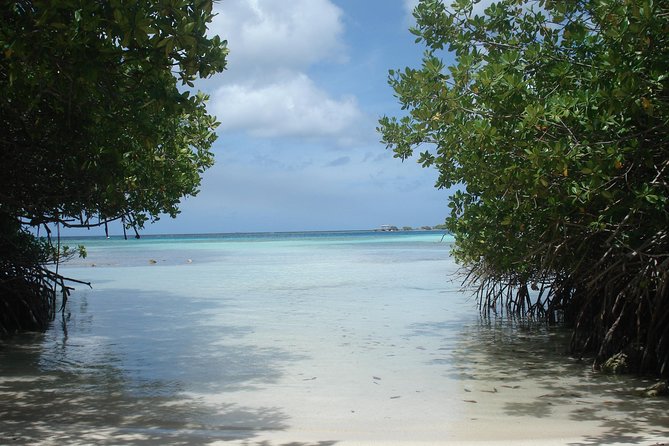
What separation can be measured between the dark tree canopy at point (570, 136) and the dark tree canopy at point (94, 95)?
1.57 m

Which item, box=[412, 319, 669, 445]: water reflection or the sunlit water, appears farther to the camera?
box=[412, 319, 669, 445]: water reflection

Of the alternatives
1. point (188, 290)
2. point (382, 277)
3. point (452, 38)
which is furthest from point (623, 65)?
point (382, 277)

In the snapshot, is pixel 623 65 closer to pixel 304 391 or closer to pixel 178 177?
pixel 304 391

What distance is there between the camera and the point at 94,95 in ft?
11.5

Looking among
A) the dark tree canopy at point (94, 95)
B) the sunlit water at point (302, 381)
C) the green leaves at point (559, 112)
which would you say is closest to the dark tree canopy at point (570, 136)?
the green leaves at point (559, 112)

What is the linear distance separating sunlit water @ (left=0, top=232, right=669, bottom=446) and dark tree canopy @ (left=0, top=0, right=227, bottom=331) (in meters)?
1.30

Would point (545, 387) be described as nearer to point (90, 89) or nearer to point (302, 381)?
point (302, 381)

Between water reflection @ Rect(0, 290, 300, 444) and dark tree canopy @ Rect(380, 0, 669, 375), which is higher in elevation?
dark tree canopy @ Rect(380, 0, 669, 375)

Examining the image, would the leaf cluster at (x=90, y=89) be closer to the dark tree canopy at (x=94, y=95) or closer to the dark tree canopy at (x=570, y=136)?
the dark tree canopy at (x=94, y=95)

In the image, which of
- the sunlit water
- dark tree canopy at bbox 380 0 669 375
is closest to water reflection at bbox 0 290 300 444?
the sunlit water

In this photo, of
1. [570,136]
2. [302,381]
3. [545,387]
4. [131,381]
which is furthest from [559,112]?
[131,381]

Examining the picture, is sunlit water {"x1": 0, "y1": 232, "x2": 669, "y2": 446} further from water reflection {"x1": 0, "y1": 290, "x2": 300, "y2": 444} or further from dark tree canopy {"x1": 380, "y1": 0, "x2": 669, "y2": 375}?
dark tree canopy {"x1": 380, "y1": 0, "x2": 669, "y2": 375}

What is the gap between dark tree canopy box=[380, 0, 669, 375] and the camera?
329cm

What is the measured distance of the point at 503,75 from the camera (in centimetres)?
359
